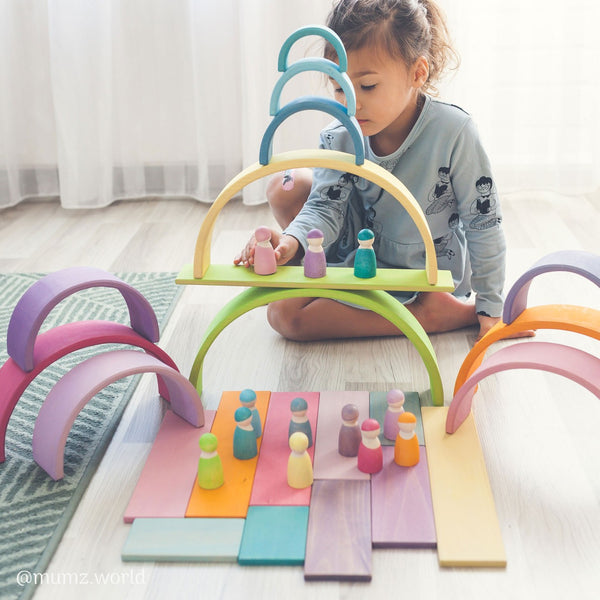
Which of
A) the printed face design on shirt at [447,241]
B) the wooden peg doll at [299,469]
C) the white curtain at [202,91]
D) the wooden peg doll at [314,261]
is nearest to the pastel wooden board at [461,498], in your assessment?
the wooden peg doll at [299,469]

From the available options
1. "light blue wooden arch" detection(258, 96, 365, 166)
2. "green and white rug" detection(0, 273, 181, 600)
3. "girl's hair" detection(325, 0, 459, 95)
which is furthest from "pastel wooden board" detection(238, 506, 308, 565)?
"girl's hair" detection(325, 0, 459, 95)

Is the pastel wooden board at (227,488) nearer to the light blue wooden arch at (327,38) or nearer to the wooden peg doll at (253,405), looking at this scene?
the wooden peg doll at (253,405)

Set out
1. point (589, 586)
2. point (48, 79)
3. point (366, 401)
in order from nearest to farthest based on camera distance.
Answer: point (589, 586)
point (366, 401)
point (48, 79)

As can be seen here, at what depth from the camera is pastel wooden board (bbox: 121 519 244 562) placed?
33.4 inches

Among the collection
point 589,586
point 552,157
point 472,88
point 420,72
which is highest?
point 420,72

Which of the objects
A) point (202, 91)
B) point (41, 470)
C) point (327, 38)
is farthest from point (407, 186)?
point (202, 91)

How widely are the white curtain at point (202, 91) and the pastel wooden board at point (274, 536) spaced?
4.13 ft

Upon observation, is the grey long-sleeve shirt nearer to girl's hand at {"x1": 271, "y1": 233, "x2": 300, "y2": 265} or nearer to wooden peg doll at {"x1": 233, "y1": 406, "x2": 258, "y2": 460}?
girl's hand at {"x1": 271, "y1": 233, "x2": 300, "y2": 265}

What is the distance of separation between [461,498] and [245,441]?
29 cm

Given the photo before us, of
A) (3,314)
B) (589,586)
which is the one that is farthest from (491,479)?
(3,314)

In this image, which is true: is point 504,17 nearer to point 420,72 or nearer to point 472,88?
point 472,88

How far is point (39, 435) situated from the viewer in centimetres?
98

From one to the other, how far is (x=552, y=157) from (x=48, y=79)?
1.39m

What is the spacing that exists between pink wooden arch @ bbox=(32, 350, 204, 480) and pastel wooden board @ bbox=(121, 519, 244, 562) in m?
0.15
